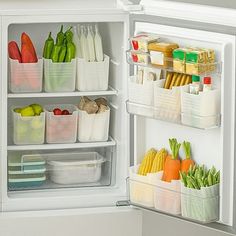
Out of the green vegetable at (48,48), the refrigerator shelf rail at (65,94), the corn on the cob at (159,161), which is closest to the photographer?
the corn on the cob at (159,161)

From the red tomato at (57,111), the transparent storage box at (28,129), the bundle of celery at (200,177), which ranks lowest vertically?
the bundle of celery at (200,177)

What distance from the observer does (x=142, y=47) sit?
297cm

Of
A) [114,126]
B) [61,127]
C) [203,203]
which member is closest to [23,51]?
[61,127]

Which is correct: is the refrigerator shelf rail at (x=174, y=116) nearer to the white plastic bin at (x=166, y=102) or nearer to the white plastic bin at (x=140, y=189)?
the white plastic bin at (x=166, y=102)

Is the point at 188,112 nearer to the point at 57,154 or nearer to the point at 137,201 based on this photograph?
the point at 137,201

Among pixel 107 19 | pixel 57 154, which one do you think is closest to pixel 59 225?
pixel 57 154

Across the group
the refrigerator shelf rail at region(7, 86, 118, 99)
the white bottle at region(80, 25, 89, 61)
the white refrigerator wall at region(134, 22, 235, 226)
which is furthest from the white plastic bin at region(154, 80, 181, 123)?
the white bottle at region(80, 25, 89, 61)

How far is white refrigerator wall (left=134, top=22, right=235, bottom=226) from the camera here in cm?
274

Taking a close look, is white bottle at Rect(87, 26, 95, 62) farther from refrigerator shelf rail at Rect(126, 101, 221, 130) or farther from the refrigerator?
refrigerator shelf rail at Rect(126, 101, 221, 130)

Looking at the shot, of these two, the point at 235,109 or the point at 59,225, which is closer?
the point at 235,109

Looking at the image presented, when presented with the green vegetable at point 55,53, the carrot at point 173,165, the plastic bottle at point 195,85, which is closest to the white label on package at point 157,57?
the plastic bottle at point 195,85

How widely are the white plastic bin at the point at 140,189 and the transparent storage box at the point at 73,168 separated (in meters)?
0.35

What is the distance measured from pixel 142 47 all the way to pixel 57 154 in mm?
741

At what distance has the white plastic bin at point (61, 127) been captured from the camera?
3.37 metres
